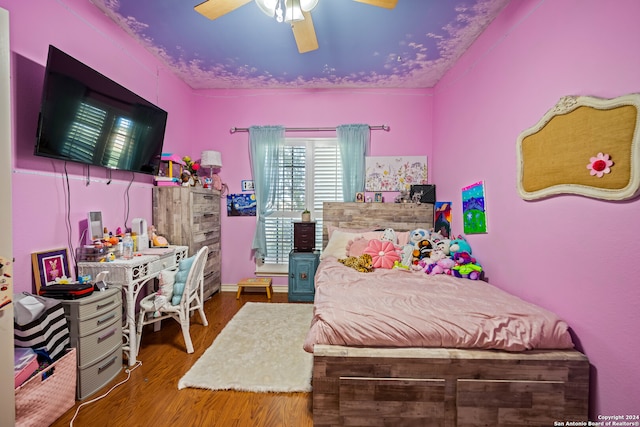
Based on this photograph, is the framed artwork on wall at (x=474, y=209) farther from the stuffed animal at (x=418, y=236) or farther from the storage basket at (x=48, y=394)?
the storage basket at (x=48, y=394)

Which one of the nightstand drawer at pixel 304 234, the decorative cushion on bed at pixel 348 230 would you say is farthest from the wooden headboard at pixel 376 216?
the nightstand drawer at pixel 304 234

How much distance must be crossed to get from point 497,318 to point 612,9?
1.70 meters

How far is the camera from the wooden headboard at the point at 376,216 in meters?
3.75

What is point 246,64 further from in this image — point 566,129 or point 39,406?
point 39,406

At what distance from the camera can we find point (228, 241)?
4.07 m

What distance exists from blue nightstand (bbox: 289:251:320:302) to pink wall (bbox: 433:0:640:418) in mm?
1922

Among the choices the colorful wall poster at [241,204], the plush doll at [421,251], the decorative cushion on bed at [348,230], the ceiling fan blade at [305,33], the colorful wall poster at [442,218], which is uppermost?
the ceiling fan blade at [305,33]

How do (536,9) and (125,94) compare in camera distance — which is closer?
(536,9)

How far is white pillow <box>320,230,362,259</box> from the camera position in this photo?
3.24m

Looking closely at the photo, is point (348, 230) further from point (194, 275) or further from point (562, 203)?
point (562, 203)

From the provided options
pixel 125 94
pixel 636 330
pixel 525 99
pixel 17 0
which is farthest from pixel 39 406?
pixel 525 99

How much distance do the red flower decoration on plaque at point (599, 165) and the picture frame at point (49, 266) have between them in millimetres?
3411


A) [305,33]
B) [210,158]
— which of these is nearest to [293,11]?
[305,33]

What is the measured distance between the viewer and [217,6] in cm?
193
